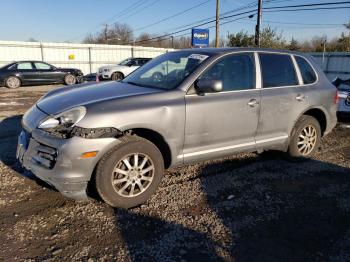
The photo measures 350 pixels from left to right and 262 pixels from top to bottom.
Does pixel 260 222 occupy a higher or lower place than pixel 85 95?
lower

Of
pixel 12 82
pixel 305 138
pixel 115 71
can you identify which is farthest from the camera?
pixel 115 71

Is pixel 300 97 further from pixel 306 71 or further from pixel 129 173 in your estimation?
pixel 129 173

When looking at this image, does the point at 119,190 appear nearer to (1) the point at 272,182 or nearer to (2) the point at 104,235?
(2) the point at 104,235

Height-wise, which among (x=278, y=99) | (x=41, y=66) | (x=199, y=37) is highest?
(x=199, y=37)

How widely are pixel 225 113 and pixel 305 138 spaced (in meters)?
1.91

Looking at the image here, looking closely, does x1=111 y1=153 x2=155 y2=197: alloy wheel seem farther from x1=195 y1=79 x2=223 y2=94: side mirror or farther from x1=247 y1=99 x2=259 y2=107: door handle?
x1=247 y1=99 x2=259 y2=107: door handle

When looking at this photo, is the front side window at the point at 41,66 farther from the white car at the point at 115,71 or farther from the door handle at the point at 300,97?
the door handle at the point at 300,97

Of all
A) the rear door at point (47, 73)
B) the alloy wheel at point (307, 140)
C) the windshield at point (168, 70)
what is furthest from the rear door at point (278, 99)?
the rear door at point (47, 73)

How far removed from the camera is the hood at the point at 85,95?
12.0 feet

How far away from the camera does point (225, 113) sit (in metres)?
4.15

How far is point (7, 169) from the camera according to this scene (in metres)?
4.72

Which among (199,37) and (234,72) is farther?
(199,37)

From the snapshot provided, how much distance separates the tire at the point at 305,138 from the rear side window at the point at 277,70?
667 millimetres

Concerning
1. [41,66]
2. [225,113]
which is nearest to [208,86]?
[225,113]
